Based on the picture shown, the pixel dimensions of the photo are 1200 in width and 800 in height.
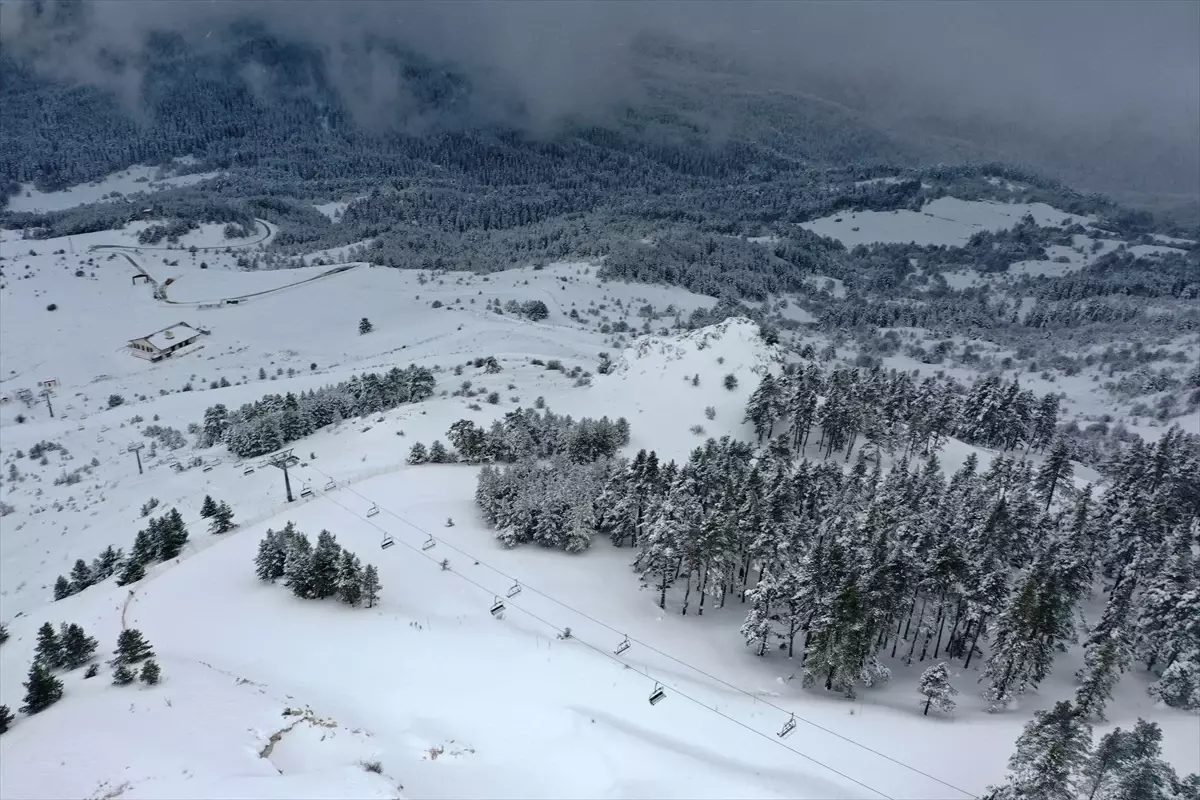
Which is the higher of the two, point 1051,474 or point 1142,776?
point 1142,776

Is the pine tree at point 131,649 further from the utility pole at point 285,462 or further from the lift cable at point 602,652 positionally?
the utility pole at point 285,462

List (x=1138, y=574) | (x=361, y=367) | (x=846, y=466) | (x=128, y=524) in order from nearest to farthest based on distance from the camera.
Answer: (x=1138, y=574), (x=128, y=524), (x=846, y=466), (x=361, y=367)

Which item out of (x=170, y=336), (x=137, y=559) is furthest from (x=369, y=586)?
(x=170, y=336)

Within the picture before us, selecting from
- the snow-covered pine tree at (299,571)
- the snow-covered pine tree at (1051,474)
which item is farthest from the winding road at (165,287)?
the snow-covered pine tree at (1051,474)

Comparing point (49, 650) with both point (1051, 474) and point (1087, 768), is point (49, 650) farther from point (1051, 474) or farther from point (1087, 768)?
point (1051, 474)

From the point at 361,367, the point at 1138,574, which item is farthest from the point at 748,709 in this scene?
the point at 361,367

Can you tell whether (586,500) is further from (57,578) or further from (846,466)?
(57,578)
